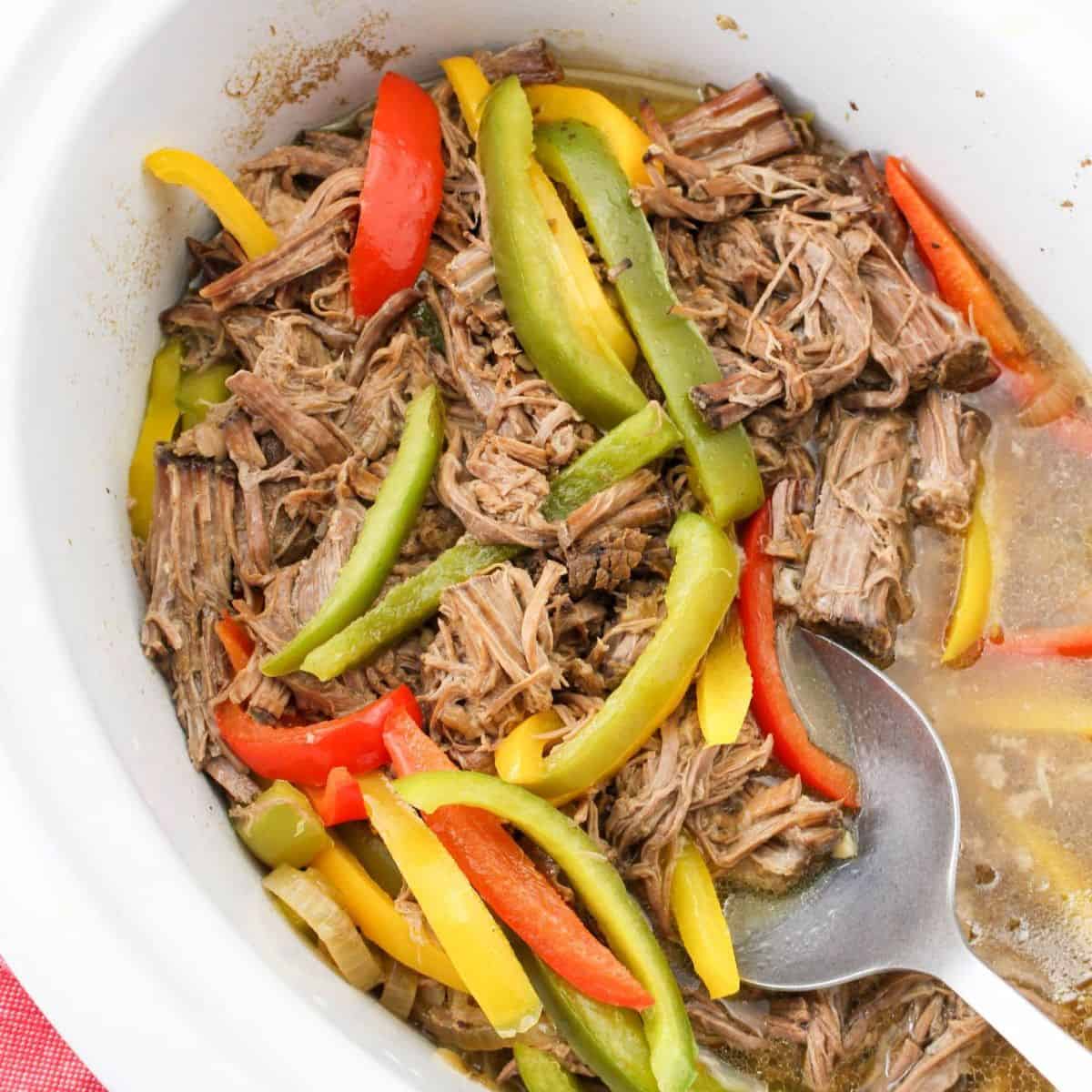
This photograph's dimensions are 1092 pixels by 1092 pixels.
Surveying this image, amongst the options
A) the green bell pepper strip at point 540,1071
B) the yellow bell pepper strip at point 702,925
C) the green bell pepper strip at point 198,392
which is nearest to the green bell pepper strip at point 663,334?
the yellow bell pepper strip at point 702,925

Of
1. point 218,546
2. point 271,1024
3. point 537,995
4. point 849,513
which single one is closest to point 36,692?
point 218,546

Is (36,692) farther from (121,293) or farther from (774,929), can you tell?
(774,929)

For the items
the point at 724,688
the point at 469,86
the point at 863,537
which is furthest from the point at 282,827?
the point at 469,86

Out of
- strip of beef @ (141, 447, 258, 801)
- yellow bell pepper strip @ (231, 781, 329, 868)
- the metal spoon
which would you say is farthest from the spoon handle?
strip of beef @ (141, 447, 258, 801)

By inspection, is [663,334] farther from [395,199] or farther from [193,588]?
[193,588]

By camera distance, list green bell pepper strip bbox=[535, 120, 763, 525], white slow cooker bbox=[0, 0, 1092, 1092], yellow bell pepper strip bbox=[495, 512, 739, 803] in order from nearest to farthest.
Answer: white slow cooker bbox=[0, 0, 1092, 1092] → yellow bell pepper strip bbox=[495, 512, 739, 803] → green bell pepper strip bbox=[535, 120, 763, 525]

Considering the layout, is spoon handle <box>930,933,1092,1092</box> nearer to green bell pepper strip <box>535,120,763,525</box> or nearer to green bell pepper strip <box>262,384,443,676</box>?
green bell pepper strip <box>535,120,763,525</box>

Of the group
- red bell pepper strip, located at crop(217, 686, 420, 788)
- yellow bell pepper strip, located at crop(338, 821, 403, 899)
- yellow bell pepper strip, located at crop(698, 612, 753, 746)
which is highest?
red bell pepper strip, located at crop(217, 686, 420, 788)
